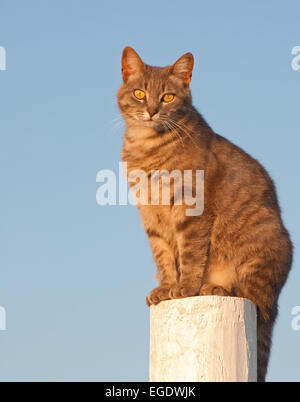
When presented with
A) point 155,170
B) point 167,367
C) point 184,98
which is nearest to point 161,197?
point 155,170

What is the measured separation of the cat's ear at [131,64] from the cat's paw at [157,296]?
227 centimetres

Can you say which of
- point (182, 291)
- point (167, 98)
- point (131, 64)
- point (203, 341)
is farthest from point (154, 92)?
point (203, 341)

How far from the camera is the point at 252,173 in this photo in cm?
602

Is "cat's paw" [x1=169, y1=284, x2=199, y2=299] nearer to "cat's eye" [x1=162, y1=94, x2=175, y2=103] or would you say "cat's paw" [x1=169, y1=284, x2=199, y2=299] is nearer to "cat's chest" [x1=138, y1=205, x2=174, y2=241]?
"cat's chest" [x1=138, y1=205, x2=174, y2=241]

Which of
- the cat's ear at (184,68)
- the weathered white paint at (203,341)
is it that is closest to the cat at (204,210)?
the cat's ear at (184,68)

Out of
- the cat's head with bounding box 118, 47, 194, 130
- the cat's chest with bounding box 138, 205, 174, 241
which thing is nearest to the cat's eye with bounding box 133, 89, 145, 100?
the cat's head with bounding box 118, 47, 194, 130

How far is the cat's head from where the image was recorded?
5.94m

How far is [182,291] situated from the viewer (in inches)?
213

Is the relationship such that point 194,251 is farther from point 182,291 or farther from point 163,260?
point 163,260

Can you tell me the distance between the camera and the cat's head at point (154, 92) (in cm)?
594

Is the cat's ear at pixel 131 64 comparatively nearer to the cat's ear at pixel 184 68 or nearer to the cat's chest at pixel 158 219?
the cat's ear at pixel 184 68
